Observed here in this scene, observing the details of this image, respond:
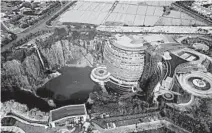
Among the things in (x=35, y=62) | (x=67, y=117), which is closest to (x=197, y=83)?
(x=67, y=117)

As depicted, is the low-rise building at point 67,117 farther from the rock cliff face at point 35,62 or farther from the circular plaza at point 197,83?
the circular plaza at point 197,83

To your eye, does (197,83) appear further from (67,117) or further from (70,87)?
(70,87)

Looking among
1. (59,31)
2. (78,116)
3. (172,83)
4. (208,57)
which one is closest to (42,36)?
(59,31)

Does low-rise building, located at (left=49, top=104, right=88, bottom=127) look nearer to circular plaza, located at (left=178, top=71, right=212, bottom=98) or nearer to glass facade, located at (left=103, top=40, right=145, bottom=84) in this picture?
glass facade, located at (left=103, top=40, right=145, bottom=84)

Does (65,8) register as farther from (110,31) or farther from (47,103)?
(47,103)

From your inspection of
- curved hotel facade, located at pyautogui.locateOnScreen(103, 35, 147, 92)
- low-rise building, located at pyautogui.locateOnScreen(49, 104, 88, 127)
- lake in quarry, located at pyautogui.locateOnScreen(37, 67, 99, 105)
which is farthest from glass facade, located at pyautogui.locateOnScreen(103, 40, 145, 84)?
low-rise building, located at pyautogui.locateOnScreen(49, 104, 88, 127)
